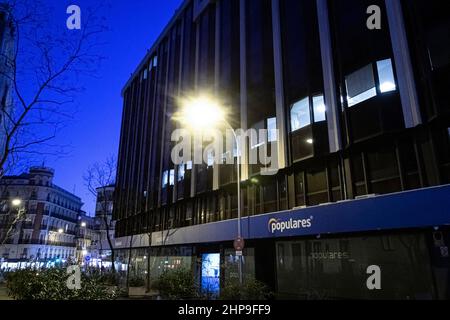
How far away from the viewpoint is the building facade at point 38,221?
67.1 m

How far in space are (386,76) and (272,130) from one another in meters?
7.80

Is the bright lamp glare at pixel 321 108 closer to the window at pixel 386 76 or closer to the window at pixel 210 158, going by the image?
the window at pixel 386 76

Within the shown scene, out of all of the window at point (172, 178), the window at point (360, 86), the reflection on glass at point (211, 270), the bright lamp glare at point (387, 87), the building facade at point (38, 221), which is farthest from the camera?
the building facade at point (38, 221)

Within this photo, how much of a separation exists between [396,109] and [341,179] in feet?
13.6

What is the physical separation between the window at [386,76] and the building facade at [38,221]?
6739 centimetres

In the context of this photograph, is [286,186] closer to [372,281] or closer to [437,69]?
[372,281]

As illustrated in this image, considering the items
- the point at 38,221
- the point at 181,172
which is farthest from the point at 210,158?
the point at 38,221

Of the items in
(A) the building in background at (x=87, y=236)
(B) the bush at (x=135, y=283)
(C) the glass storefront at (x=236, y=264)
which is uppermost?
(A) the building in background at (x=87, y=236)

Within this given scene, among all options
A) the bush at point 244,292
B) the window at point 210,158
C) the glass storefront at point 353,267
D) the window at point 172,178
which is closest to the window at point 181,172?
the window at point 172,178

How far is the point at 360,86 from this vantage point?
15.2 m

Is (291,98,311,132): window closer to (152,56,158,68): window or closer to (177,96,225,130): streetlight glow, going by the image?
(177,96,225,130): streetlight glow

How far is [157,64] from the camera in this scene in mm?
43219

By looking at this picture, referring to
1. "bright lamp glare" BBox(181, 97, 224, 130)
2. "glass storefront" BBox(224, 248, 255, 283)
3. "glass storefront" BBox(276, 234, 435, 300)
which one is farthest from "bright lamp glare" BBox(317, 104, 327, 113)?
"glass storefront" BBox(224, 248, 255, 283)
